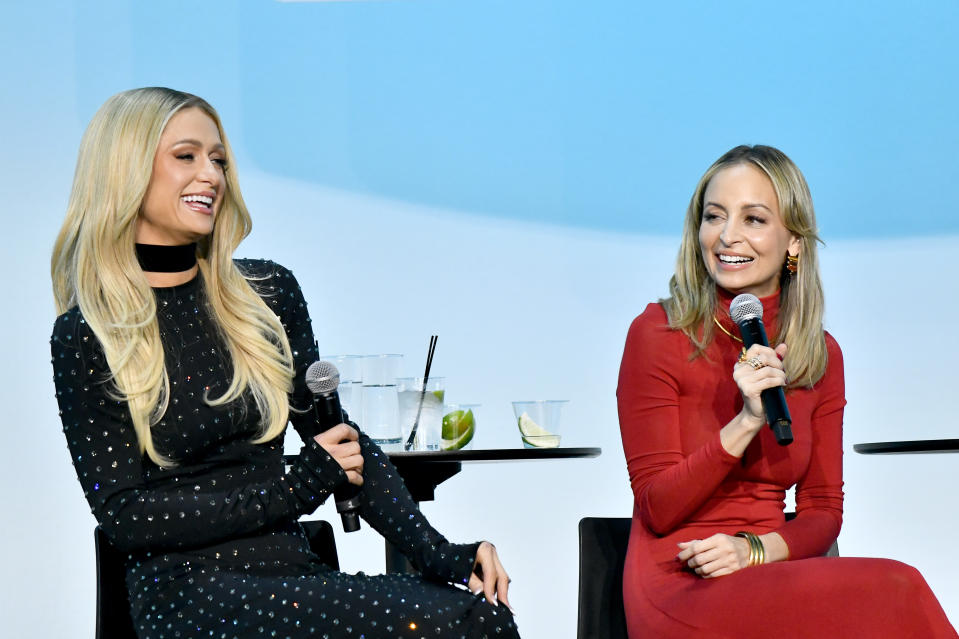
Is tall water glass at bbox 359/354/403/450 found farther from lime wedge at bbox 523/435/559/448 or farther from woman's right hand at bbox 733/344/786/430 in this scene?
woman's right hand at bbox 733/344/786/430

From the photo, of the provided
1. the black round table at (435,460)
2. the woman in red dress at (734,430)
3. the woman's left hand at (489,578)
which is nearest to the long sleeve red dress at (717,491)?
the woman in red dress at (734,430)

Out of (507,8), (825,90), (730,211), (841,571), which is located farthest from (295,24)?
(841,571)

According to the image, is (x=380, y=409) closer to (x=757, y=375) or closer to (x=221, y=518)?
(x=221, y=518)

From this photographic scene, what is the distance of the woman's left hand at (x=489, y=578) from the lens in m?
1.68

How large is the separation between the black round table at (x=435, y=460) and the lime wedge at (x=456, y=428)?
1.9 inches

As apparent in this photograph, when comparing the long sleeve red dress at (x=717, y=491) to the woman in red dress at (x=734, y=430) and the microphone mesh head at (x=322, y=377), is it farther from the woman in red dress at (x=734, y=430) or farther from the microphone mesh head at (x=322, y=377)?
the microphone mesh head at (x=322, y=377)

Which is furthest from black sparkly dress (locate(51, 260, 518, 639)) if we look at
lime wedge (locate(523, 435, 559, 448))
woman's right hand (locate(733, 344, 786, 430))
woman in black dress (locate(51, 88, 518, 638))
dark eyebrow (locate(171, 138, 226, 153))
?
lime wedge (locate(523, 435, 559, 448))

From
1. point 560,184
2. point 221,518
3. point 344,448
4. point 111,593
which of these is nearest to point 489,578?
point 344,448

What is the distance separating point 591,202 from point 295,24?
1.14 metres

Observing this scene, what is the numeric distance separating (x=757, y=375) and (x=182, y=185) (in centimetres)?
97

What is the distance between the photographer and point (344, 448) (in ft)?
5.69

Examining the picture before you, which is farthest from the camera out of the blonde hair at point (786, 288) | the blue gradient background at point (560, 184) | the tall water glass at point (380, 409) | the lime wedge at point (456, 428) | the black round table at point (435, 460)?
the blue gradient background at point (560, 184)

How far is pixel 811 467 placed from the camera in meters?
2.06

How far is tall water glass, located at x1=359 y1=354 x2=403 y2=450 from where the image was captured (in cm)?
260
